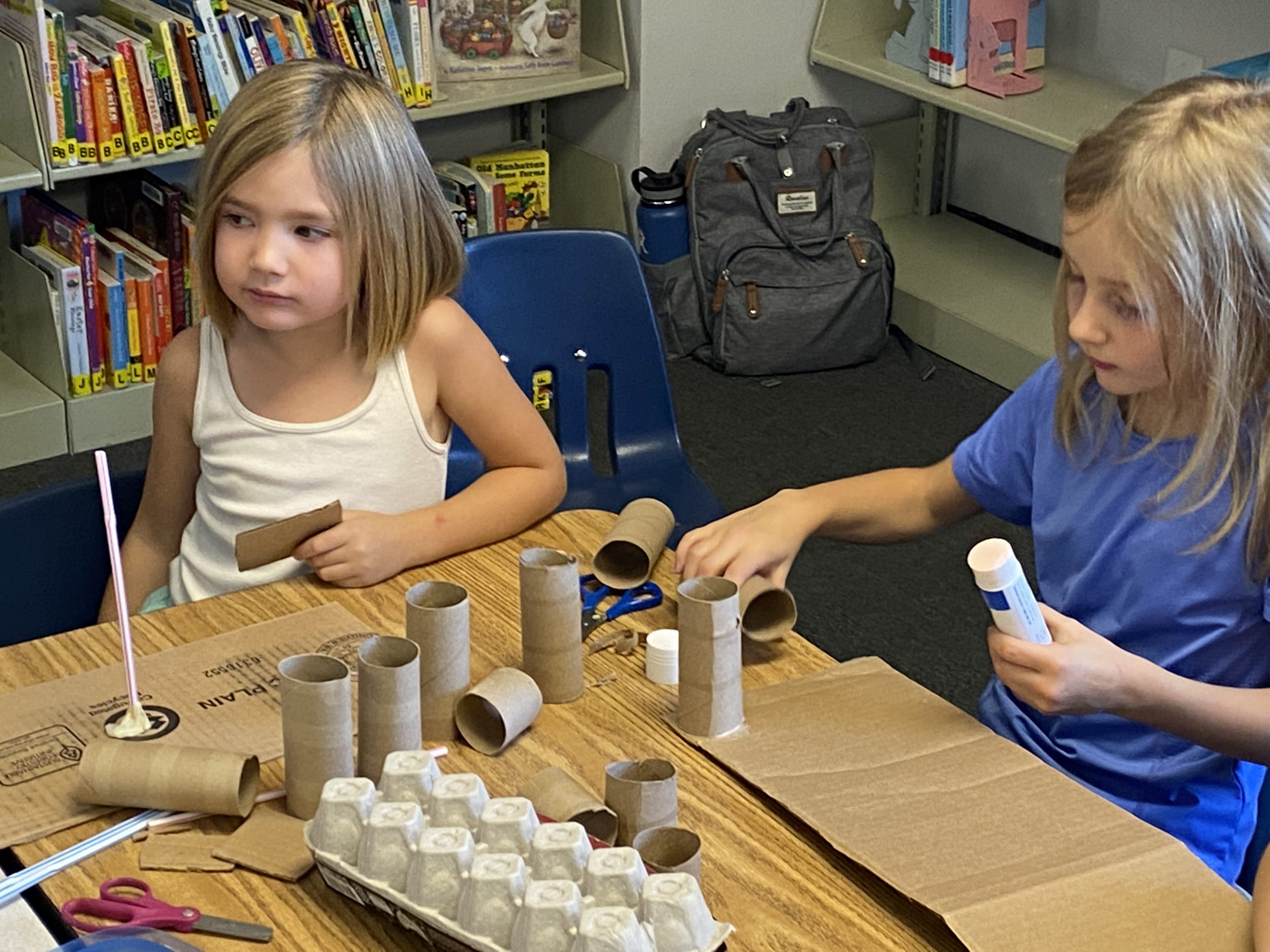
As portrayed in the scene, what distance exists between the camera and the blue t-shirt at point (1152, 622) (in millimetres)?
1304

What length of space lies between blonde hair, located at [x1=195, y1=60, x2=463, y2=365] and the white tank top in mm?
52

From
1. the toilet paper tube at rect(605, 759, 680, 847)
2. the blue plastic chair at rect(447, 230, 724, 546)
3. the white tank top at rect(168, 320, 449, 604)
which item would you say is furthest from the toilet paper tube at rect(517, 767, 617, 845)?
the blue plastic chair at rect(447, 230, 724, 546)

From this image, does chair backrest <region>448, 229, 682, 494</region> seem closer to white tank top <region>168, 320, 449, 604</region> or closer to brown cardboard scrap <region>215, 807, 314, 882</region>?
white tank top <region>168, 320, 449, 604</region>

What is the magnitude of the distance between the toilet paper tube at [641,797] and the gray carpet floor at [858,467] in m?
1.55

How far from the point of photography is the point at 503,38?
11.5 ft

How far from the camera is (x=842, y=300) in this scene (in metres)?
3.59

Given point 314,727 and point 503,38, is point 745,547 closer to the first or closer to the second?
point 314,727

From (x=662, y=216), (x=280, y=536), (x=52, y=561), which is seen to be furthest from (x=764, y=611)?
(x=662, y=216)

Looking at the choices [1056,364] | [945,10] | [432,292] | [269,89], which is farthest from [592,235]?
[945,10]

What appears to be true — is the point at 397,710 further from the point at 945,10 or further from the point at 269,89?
the point at 945,10

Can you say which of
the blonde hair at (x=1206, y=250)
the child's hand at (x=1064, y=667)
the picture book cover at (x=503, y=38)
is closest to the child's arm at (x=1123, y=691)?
the child's hand at (x=1064, y=667)

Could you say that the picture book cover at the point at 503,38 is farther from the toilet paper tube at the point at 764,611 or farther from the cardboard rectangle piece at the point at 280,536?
the toilet paper tube at the point at 764,611

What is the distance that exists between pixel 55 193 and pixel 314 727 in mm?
2639

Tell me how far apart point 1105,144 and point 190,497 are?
0.99m
